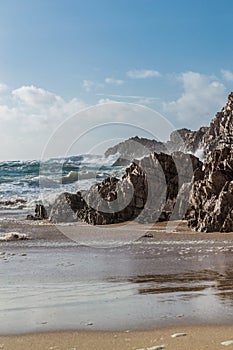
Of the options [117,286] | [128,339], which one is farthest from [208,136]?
[128,339]

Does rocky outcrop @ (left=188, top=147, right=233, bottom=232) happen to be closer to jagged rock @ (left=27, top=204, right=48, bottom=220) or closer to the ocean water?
jagged rock @ (left=27, top=204, right=48, bottom=220)

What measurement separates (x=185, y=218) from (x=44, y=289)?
808cm

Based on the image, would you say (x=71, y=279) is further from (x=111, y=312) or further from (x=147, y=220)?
(x=147, y=220)

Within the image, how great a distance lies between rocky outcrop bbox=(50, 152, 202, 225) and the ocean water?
2.91 m

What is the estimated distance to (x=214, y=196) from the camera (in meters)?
11.3

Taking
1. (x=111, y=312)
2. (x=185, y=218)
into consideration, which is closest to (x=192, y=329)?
(x=111, y=312)

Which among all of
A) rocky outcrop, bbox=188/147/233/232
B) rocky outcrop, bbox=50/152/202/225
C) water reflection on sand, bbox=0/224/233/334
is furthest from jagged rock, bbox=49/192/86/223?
water reflection on sand, bbox=0/224/233/334

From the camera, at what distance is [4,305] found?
4699 millimetres

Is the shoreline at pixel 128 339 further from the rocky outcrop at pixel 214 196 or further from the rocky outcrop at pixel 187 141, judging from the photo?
the rocky outcrop at pixel 187 141

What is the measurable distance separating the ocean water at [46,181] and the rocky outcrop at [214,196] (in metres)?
6.88

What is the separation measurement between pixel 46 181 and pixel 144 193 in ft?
63.9

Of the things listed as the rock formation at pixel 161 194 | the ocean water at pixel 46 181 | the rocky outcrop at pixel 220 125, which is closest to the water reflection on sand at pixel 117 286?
the rock formation at pixel 161 194

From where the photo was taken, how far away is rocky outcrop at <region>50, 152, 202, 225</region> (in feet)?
46.4

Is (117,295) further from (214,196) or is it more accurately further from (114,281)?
(214,196)
